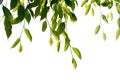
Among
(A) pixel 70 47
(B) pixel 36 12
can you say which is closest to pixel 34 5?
(B) pixel 36 12

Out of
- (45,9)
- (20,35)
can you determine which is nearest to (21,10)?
(45,9)

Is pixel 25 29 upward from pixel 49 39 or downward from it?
upward

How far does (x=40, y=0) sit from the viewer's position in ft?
5.50

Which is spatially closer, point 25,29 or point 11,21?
point 11,21

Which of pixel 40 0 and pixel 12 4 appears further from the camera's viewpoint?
pixel 40 0

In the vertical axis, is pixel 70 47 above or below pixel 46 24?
below

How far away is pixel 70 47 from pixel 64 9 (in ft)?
0.82

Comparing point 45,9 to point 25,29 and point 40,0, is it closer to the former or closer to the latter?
point 40,0

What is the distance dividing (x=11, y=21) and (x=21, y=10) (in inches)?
3.6

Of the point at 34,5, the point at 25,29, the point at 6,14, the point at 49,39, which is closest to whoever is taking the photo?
the point at 6,14

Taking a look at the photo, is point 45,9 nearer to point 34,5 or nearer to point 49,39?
point 34,5

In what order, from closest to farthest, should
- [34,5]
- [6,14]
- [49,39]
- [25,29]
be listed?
[6,14] < [34,5] < [25,29] < [49,39]

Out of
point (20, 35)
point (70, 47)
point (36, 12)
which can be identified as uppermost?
point (36, 12)

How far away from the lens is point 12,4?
150 centimetres
